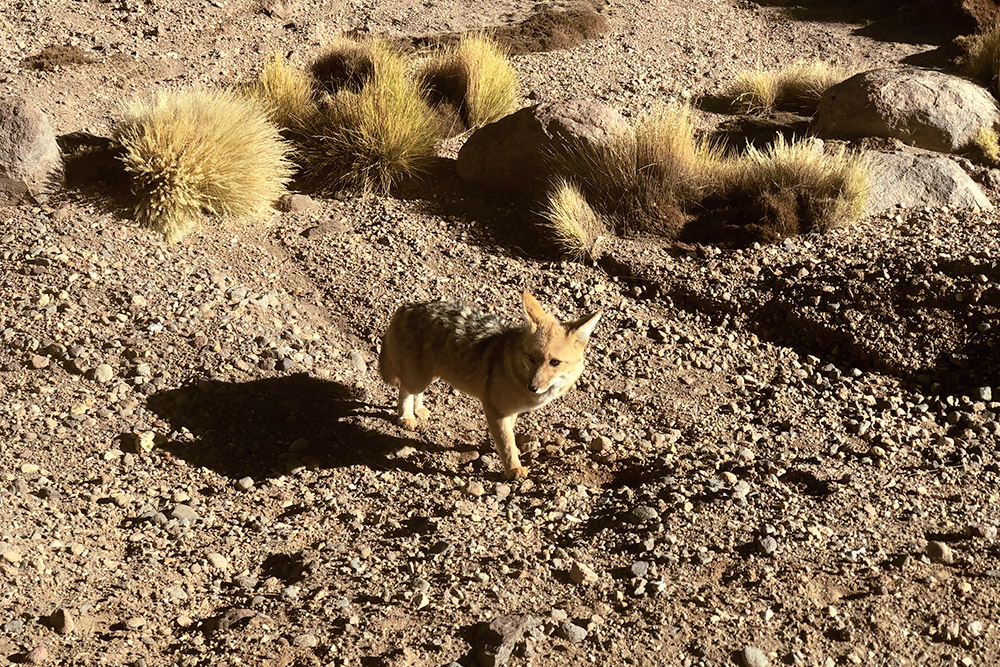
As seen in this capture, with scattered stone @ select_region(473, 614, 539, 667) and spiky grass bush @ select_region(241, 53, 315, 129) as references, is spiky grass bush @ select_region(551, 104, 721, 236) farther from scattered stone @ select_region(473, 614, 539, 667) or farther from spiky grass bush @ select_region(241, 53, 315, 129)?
scattered stone @ select_region(473, 614, 539, 667)

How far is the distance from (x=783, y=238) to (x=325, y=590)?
4.57m

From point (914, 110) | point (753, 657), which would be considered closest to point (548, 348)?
point (753, 657)

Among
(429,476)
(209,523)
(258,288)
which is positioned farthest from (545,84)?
(209,523)

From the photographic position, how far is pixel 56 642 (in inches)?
144

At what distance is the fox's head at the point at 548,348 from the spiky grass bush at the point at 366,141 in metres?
3.68

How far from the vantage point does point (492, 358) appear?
15.5 ft

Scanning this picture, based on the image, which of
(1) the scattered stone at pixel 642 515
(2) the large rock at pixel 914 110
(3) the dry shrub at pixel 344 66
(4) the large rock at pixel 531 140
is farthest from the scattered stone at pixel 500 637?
(2) the large rock at pixel 914 110

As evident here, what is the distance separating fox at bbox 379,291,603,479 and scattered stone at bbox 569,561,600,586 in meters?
0.79

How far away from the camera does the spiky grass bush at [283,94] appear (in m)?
8.23

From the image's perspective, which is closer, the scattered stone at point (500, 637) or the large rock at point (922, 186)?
the scattered stone at point (500, 637)

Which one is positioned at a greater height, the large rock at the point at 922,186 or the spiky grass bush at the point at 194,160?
the spiky grass bush at the point at 194,160

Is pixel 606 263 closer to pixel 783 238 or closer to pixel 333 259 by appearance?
pixel 783 238

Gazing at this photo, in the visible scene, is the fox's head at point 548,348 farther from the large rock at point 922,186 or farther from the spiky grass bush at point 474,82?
the spiky grass bush at point 474,82

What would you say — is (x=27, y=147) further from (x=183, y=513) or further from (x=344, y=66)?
(x=183, y=513)
